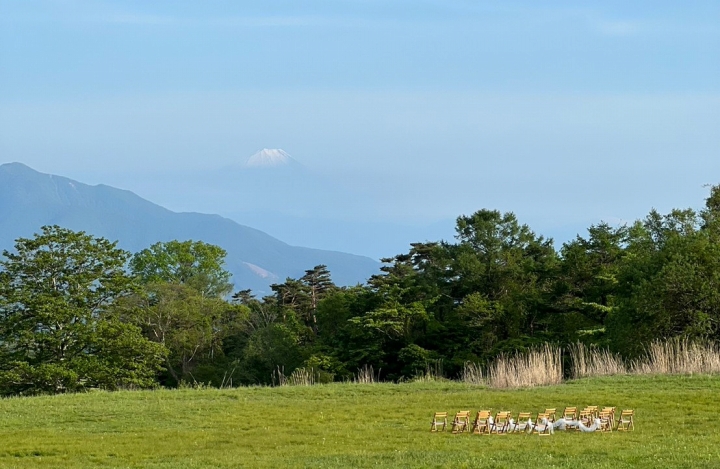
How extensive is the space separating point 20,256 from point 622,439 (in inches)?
1369

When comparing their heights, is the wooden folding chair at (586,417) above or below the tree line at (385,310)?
below

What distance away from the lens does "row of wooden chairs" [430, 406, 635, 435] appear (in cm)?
1847

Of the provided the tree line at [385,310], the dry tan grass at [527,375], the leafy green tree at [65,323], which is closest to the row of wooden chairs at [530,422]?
the dry tan grass at [527,375]

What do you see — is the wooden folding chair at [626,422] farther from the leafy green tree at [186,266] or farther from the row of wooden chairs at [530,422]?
the leafy green tree at [186,266]

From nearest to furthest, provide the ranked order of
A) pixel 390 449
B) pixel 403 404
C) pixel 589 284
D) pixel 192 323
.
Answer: pixel 390 449 < pixel 403 404 < pixel 589 284 < pixel 192 323

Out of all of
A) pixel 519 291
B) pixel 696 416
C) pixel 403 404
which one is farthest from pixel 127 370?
pixel 696 416

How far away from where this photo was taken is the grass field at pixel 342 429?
602 inches

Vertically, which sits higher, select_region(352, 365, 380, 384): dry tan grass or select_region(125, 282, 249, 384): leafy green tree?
select_region(125, 282, 249, 384): leafy green tree

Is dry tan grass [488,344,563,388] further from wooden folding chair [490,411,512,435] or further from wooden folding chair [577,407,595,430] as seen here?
wooden folding chair [490,411,512,435]

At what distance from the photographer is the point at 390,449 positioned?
16.6 meters

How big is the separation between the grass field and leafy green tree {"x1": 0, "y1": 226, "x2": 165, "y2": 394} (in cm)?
1650

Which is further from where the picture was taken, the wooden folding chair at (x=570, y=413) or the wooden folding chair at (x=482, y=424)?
the wooden folding chair at (x=570, y=413)

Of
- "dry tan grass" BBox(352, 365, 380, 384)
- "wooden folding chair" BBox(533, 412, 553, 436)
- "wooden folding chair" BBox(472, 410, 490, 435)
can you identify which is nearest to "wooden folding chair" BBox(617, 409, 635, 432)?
"wooden folding chair" BBox(533, 412, 553, 436)

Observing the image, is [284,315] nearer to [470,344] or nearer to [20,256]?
[470,344]
